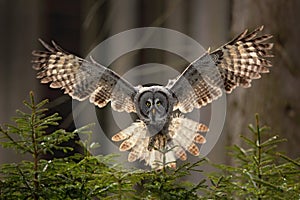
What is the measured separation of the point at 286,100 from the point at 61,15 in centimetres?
142

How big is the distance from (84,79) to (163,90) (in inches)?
6.1

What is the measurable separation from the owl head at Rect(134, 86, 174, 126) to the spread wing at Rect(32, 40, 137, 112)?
40 mm

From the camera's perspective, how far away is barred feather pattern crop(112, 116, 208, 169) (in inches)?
34.9

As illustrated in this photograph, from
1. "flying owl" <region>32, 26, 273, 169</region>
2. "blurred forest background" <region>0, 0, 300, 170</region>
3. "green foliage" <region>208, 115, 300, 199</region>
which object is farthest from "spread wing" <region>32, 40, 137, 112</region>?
"blurred forest background" <region>0, 0, 300, 170</region>

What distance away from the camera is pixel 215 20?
2.91 meters

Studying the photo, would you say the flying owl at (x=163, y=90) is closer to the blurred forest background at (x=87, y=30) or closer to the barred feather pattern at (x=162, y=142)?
the barred feather pattern at (x=162, y=142)

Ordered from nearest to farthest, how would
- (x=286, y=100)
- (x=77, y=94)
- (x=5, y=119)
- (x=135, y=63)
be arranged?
(x=77, y=94) → (x=286, y=100) → (x=5, y=119) → (x=135, y=63)

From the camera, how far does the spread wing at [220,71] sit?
0.91 meters

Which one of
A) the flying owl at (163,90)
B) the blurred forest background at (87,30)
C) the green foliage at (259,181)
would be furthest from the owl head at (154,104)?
the blurred forest background at (87,30)

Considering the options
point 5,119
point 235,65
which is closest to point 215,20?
point 5,119

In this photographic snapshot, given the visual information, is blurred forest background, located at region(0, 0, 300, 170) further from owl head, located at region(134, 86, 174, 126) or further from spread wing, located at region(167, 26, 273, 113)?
owl head, located at region(134, 86, 174, 126)

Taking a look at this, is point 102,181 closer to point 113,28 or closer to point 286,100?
point 286,100

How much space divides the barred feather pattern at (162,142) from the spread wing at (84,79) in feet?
0.12

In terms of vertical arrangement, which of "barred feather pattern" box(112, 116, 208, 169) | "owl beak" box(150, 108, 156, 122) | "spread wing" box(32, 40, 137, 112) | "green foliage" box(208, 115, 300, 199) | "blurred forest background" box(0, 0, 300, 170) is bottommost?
"green foliage" box(208, 115, 300, 199)
